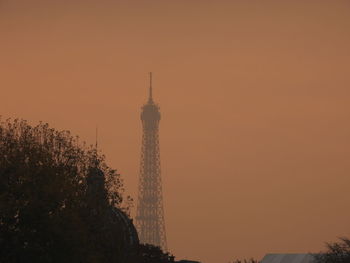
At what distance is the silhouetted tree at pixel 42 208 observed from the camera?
104750 millimetres

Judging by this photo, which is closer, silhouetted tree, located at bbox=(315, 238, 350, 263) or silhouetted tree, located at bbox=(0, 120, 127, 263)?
silhouetted tree, located at bbox=(0, 120, 127, 263)

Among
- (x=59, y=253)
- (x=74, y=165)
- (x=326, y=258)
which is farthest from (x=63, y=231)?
(x=326, y=258)

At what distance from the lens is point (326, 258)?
6658 inches

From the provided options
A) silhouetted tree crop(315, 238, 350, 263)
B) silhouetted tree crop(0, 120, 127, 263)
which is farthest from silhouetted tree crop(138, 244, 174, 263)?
silhouetted tree crop(0, 120, 127, 263)

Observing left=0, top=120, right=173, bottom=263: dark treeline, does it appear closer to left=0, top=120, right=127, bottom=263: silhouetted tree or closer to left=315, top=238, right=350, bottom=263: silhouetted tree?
left=0, top=120, right=127, bottom=263: silhouetted tree

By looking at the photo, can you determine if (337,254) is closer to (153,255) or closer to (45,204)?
(153,255)

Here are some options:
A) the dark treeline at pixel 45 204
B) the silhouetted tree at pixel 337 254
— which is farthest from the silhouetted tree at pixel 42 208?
the silhouetted tree at pixel 337 254

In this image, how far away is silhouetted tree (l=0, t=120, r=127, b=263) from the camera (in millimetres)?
104750

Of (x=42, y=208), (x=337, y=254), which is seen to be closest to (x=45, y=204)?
(x=42, y=208)

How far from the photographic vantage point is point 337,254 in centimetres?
17025

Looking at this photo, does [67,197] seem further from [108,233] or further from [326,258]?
[326,258]

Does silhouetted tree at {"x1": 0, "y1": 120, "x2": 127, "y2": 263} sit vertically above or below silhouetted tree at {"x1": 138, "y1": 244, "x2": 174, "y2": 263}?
below

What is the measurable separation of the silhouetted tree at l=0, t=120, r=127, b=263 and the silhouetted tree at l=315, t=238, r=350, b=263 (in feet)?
165

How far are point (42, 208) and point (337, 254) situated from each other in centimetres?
7019
